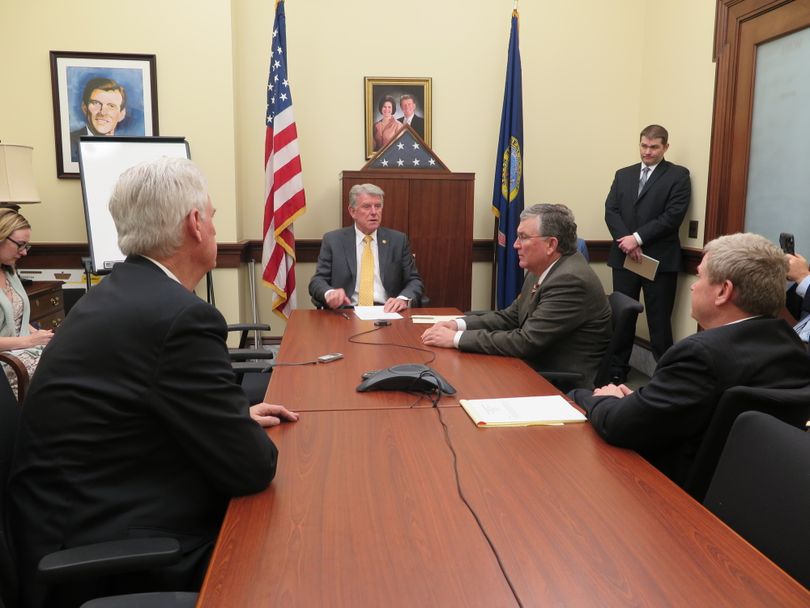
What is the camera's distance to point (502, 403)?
6.77 ft

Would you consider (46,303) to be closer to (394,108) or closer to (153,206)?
(394,108)

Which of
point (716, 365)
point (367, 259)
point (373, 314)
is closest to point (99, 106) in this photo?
point (367, 259)

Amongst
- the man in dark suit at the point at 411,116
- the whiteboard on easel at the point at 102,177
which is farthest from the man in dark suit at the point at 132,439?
the man in dark suit at the point at 411,116

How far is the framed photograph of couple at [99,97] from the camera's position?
4836 mm

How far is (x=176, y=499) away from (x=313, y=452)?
13.6 inches

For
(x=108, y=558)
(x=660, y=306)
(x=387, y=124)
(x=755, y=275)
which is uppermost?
(x=387, y=124)

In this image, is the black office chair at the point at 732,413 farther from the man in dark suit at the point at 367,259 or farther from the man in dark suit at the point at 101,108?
the man in dark suit at the point at 101,108

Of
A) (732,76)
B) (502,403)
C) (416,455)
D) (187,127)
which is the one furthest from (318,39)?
(416,455)

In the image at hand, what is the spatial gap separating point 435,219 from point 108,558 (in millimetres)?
4006

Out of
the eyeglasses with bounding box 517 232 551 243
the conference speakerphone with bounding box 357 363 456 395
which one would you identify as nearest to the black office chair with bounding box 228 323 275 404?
the conference speakerphone with bounding box 357 363 456 395

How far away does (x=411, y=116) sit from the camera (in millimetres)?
5480

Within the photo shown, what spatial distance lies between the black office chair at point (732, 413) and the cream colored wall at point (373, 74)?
11.5ft

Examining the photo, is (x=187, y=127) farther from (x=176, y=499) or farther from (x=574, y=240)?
(x=176, y=499)

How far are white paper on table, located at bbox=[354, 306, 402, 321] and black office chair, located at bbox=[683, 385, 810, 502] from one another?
2.04 metres
